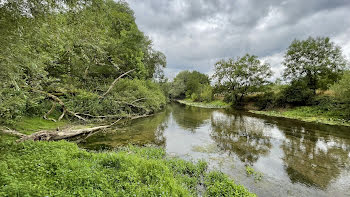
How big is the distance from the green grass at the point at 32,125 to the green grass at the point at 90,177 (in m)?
3.65

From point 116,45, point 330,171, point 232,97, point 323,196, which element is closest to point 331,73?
point 232,97

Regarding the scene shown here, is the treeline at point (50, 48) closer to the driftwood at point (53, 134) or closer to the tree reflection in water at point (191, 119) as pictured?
the driftwood at point (53, 134)

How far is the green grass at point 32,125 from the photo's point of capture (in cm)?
864

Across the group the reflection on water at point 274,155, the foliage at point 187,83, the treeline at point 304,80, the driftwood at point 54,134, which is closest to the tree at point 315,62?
the treeline at point 304,80

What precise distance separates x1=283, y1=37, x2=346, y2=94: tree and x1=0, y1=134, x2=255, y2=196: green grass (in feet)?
102

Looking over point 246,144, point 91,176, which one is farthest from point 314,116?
point 91,176

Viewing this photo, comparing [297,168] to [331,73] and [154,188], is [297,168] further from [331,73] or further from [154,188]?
[331,73]

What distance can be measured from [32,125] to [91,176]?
28.5 feet

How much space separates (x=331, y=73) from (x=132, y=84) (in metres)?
31.9

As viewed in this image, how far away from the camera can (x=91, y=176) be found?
13.7ft

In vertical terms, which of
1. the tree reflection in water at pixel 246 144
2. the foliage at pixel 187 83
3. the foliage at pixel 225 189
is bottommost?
the tree reflection in water at pixel 246 144

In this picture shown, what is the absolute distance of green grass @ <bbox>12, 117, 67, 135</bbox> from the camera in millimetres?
8637

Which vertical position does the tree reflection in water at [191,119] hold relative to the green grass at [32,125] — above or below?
below

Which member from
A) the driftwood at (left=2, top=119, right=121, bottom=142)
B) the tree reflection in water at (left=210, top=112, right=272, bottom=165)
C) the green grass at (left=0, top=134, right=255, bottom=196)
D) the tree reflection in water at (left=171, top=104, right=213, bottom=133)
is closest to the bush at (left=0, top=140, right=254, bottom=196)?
the green grass at (left=0, top=134, right=255, bottom=196)
